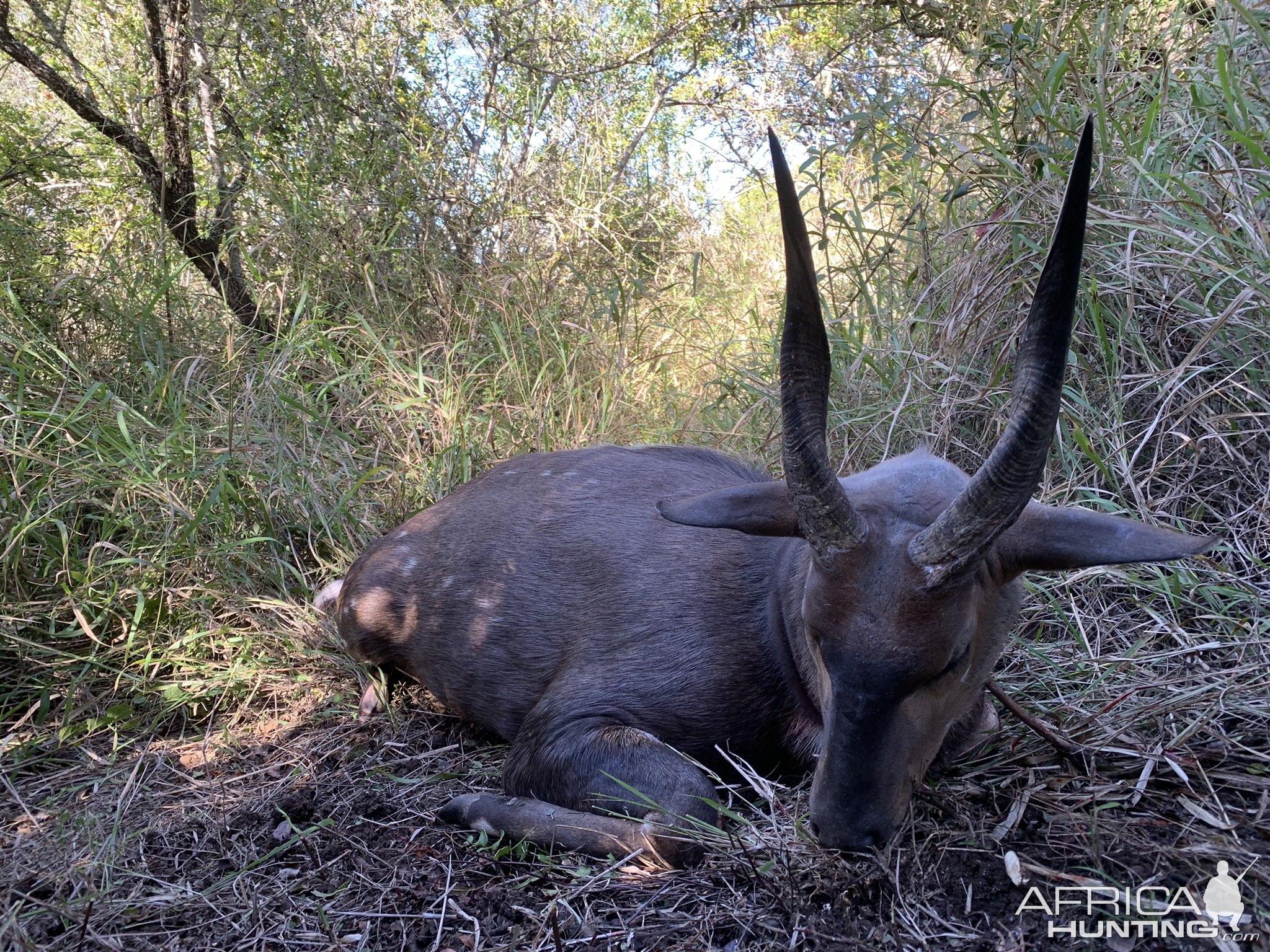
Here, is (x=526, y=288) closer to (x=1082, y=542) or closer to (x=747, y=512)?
(x=747, y=512)

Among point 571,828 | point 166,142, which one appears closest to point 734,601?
point 571,828

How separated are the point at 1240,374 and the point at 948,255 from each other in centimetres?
156


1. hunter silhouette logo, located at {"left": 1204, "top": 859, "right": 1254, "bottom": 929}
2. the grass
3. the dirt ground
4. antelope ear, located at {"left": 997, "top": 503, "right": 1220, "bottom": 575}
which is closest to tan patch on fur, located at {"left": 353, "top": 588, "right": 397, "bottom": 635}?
the grass

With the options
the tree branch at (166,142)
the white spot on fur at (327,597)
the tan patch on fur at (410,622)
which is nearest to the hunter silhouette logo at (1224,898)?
the tan patch on fur at (410,622)

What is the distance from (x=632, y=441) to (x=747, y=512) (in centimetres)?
280

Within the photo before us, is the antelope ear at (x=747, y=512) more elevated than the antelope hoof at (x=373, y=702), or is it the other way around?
the antelope ear at (x=747, y=512)

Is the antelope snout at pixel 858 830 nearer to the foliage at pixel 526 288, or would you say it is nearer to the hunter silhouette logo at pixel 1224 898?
the hunter silhouette logo at pixel 1224 898

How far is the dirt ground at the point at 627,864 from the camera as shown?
208 cm

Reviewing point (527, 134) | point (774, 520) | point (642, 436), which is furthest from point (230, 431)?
point (527, 134)

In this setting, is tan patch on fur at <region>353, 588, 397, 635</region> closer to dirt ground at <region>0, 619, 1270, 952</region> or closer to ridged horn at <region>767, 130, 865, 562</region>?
dirt ground at <region>0, 619, 1270, 952</region>

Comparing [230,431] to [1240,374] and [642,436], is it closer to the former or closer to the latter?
[642,436]

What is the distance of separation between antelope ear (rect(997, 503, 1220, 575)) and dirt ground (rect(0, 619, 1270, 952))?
613 millimetres

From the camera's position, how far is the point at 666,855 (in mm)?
2453

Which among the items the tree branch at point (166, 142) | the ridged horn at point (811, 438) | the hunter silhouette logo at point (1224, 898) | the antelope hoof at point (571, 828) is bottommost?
the antelope hoof at point (571, 828)
